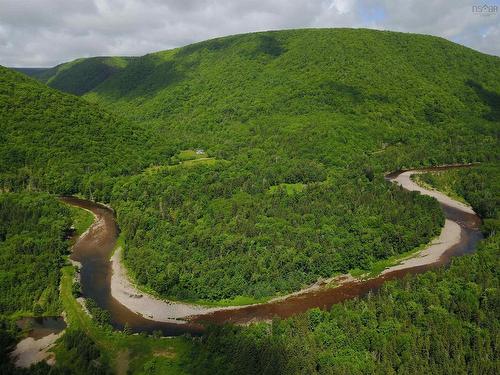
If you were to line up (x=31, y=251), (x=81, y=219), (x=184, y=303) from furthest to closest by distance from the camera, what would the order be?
(x=81, y=219), (x=31, y=251), (x=184, y=303)

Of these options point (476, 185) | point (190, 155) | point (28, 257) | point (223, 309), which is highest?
point (190, 155)

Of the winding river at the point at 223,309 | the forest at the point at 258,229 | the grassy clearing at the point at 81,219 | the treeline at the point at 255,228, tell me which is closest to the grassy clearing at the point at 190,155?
the forest at the point at 258,229

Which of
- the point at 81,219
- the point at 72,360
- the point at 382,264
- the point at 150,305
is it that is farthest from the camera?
the point at 81,219

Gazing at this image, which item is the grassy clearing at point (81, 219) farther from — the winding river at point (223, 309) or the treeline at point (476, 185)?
the treeline at point (476, 185)

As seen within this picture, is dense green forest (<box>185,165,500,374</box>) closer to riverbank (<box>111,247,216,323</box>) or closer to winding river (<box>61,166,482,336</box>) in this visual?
winding river (<box>61,166,482,336</box>)

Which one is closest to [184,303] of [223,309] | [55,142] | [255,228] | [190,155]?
[223,309]

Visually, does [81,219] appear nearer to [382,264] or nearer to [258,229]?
[258,229]

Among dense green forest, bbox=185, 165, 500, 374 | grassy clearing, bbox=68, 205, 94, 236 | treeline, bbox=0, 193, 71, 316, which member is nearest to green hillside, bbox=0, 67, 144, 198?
grassy clearing, bbox=68, 205, 94, 236
